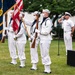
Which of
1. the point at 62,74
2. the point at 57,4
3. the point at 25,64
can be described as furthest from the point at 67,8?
the point at 62,74

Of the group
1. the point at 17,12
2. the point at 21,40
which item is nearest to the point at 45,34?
the point at 17,12

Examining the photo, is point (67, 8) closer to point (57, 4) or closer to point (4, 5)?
point (57, 4)

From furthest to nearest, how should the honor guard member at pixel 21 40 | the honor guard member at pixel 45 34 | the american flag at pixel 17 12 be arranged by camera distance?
the honor guard member at pixel 21 40, the american flag at pixel 17 12, the honor guard member at pixel 45 34

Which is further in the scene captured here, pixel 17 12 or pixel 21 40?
pixel 21 40

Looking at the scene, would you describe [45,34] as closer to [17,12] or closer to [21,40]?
[17,12]

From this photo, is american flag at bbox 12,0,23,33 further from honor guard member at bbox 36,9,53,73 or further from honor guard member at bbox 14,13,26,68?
honor guard member at bbox 36,9,53,73

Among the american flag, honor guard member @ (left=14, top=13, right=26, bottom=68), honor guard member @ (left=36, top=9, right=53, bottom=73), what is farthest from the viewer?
honor guard member @ (left=14, top=13, right=26, bottom=68)

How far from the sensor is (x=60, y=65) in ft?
48.0

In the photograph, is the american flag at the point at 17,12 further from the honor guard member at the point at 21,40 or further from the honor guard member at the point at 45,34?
the honor guard member at the point at 45,34

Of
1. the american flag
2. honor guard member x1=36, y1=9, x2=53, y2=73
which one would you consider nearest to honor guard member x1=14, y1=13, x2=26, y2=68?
the american flag

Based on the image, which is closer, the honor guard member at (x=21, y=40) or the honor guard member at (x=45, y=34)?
the honor guard member at (x=45, y=34)

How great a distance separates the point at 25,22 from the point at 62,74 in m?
2.45

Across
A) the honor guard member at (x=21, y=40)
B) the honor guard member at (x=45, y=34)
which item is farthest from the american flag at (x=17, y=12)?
the honor guard member at (x=45, y=34)

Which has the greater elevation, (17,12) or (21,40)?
(17,12)
